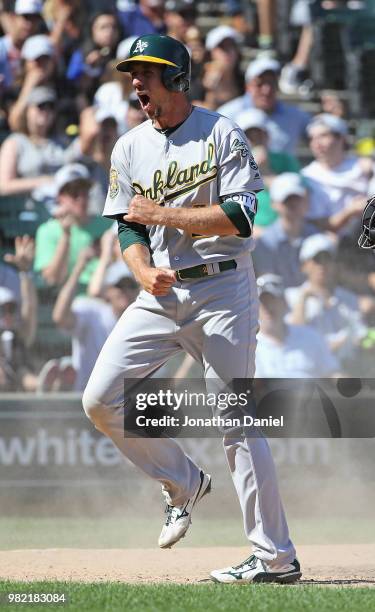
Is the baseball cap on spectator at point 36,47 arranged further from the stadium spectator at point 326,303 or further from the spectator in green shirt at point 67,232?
the stadium spectator at point 326,303

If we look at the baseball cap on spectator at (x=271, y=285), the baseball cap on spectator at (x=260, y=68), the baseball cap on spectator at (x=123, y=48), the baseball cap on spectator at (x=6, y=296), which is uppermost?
the baseball cap on spectator at (x=123, y=48)

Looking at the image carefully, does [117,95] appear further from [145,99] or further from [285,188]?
[145,99]

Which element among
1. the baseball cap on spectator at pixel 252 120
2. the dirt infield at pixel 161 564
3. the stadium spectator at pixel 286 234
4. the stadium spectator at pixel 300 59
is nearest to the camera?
the dirt infield at pixel 161 564

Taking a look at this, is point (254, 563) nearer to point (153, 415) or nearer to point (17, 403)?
point (153, 415)

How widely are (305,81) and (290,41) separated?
0.51 metres

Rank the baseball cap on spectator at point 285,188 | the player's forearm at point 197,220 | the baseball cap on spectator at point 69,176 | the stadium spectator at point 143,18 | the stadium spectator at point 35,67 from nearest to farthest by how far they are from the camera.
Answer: the player's forearm at point 197,220
the baseball cap on spectator at point 69,176
the baseball cap on spectator at point 285,188
the stadium spectator at point 35,67
the stadium spectator at point 143,18

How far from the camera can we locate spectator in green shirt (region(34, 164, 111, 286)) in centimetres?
828

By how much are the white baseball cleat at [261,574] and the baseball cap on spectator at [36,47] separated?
5.79m

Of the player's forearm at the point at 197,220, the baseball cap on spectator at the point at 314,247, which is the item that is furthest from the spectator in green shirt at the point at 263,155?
the player's forearm at the point at 197,220

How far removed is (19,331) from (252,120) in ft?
8.62

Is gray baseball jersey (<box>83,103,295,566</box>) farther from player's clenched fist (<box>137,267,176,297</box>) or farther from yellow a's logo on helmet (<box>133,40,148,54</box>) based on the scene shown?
yellow a's logo on helmet (<box>133,40,148,54</box>)

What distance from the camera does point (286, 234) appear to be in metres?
8.65

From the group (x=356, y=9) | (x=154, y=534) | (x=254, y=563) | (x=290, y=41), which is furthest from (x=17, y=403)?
(x=356, y=9)

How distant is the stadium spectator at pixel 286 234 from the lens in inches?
332
